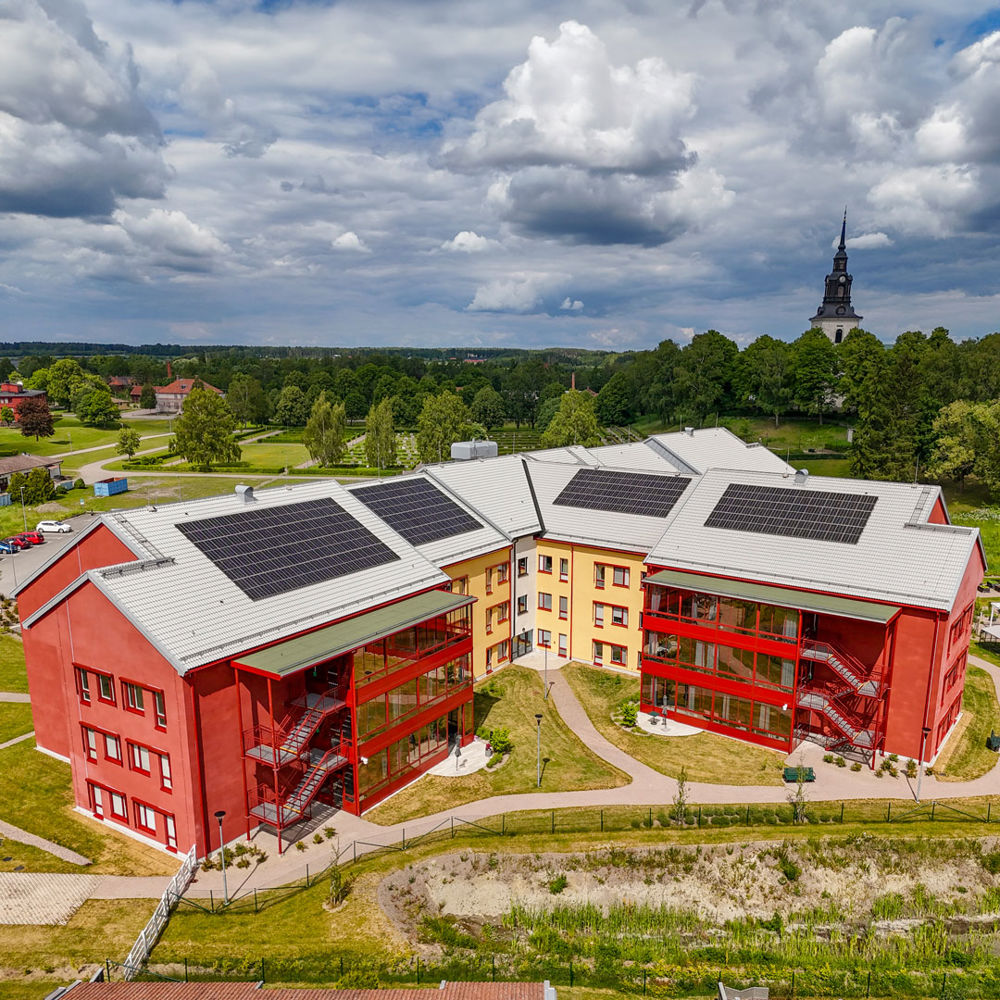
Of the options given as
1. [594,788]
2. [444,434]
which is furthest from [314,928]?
[444,434]

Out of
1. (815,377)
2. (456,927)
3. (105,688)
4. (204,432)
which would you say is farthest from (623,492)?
(204,432)

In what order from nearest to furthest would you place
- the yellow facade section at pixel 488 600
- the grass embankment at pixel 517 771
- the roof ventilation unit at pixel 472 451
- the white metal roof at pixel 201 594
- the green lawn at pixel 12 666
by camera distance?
the white metal roof at pixel 201 594 < the grass embankment at pixel 517 771 < the yellow facade section at pixel 488 600 < the green lawn at pixel 12 666 < the roof ventilation unit at pixel 472 451

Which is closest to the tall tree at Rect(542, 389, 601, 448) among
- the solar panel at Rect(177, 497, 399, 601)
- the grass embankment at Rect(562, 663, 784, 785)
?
the grass embankment at Rect(562, 663, 784, 785)

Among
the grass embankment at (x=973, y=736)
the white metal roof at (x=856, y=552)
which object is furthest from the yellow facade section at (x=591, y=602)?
the grass embankment at (x=973, y=736)

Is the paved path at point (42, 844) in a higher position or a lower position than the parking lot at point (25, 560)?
lower

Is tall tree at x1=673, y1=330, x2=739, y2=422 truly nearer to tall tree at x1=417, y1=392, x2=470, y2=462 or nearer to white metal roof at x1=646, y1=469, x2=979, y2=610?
tall tree at x1=417, y1=392, x2=470, y2=462

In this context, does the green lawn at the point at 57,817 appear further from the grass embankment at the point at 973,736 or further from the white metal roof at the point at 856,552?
the grass embankment at the point at 973,736
